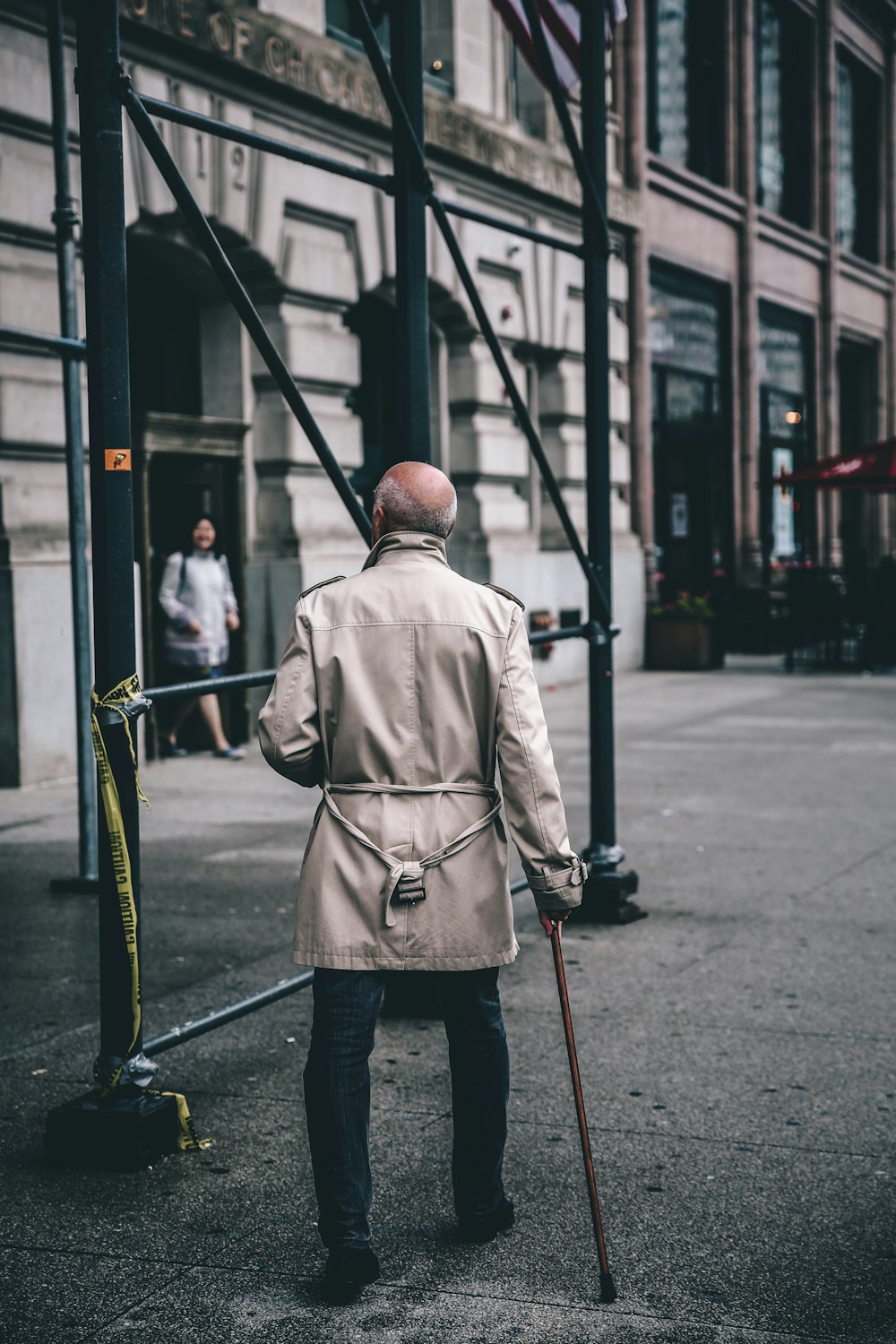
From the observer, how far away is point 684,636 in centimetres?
1964

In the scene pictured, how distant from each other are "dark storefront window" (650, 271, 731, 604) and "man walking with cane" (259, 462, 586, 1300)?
1812 centimetres

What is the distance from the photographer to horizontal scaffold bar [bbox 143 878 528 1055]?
174 inches

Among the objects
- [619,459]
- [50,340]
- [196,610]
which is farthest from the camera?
[619,459]

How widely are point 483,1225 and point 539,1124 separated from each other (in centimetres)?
83

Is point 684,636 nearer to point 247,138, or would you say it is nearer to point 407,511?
point 247,138

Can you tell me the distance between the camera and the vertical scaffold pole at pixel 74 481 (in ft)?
25.0

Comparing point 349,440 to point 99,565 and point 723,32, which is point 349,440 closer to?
point 99,565

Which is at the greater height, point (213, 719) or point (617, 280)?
point (617, 280)

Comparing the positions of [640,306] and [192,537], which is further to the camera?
[640,306]

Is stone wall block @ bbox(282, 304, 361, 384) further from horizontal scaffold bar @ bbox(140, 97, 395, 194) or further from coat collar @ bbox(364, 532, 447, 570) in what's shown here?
coat collar @ bbox(364, 532, 447, 570)

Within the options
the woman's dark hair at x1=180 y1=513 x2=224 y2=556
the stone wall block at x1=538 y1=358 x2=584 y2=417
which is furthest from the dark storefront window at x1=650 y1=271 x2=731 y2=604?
the woman's dark hair at x1=180 y1=513 x2=224 y2=556

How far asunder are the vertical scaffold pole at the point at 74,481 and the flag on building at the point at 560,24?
219cm

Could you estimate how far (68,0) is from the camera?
10992 mm

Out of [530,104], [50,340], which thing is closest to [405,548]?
[50,340]
